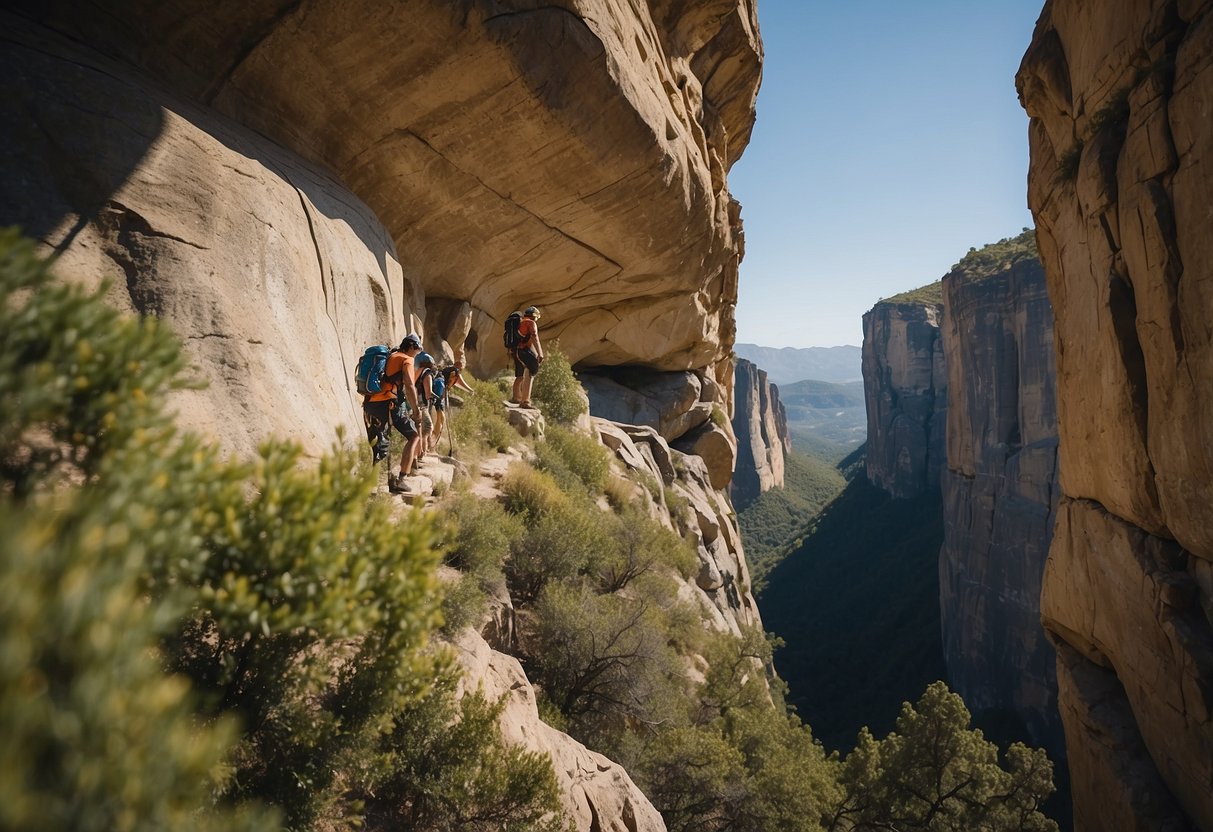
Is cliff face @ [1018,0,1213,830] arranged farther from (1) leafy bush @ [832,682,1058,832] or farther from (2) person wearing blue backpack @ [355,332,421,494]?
(2) person wearing blue backpack @ [355,332,421,494]

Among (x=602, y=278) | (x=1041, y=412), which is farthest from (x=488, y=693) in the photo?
(x=1041, y=412)

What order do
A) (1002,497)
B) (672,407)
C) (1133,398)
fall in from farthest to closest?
(1002,497)
(672,407)
(1133,398)

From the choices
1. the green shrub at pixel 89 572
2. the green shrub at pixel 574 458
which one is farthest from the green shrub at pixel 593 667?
the green shrub at pixel 89 572

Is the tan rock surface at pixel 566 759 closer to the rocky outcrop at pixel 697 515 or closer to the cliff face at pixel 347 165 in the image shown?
the cliff face at pixel 347 165

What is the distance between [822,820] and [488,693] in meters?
7.40

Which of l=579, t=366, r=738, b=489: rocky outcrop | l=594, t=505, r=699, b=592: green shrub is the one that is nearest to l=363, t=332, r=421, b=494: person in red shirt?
l=594, t=505, r=699, b=592: green shrub

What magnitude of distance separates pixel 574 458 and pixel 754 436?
7449cm

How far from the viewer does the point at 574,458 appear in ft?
37.4

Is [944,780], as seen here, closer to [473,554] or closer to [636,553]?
[636,553]

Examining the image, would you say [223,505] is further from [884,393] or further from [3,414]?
[884,393]

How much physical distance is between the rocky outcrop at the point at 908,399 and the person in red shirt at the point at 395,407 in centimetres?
6547

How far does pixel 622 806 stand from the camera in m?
4.82

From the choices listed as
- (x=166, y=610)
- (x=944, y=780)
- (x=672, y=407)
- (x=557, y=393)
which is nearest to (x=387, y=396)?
(x=166, y=610)

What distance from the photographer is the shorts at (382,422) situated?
21.1ft
